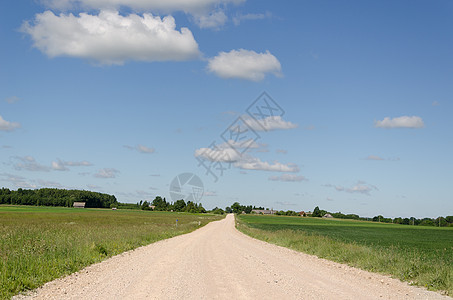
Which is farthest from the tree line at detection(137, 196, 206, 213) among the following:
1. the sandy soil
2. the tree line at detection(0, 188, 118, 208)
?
the sandy soil

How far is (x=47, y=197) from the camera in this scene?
176 metres

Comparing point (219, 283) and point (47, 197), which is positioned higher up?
point (47, 197)

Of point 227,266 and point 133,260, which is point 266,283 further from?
point 133,260

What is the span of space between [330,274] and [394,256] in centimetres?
399

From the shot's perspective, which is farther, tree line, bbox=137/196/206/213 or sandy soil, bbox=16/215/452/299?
tree line, bbox=137/196/206/213

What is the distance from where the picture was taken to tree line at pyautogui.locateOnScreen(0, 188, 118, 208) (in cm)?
16175

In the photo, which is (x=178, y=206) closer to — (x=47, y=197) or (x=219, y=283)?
(x=47, y=197)

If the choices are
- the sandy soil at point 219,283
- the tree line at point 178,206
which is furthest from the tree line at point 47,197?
the sandy soil at point 219,283

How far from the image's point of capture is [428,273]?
513 inches

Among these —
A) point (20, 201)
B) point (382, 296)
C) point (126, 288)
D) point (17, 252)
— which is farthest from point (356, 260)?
point (20, 201)

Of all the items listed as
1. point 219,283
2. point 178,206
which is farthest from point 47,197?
point 219,283

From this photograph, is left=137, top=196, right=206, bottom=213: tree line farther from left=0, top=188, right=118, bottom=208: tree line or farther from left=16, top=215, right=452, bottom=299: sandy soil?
left=16, top=215, right=452, bottom=299: sandy soil

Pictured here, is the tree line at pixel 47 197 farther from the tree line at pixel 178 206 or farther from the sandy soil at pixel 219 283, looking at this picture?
the sandy soil at pixel 219 283

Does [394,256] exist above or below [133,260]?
above
